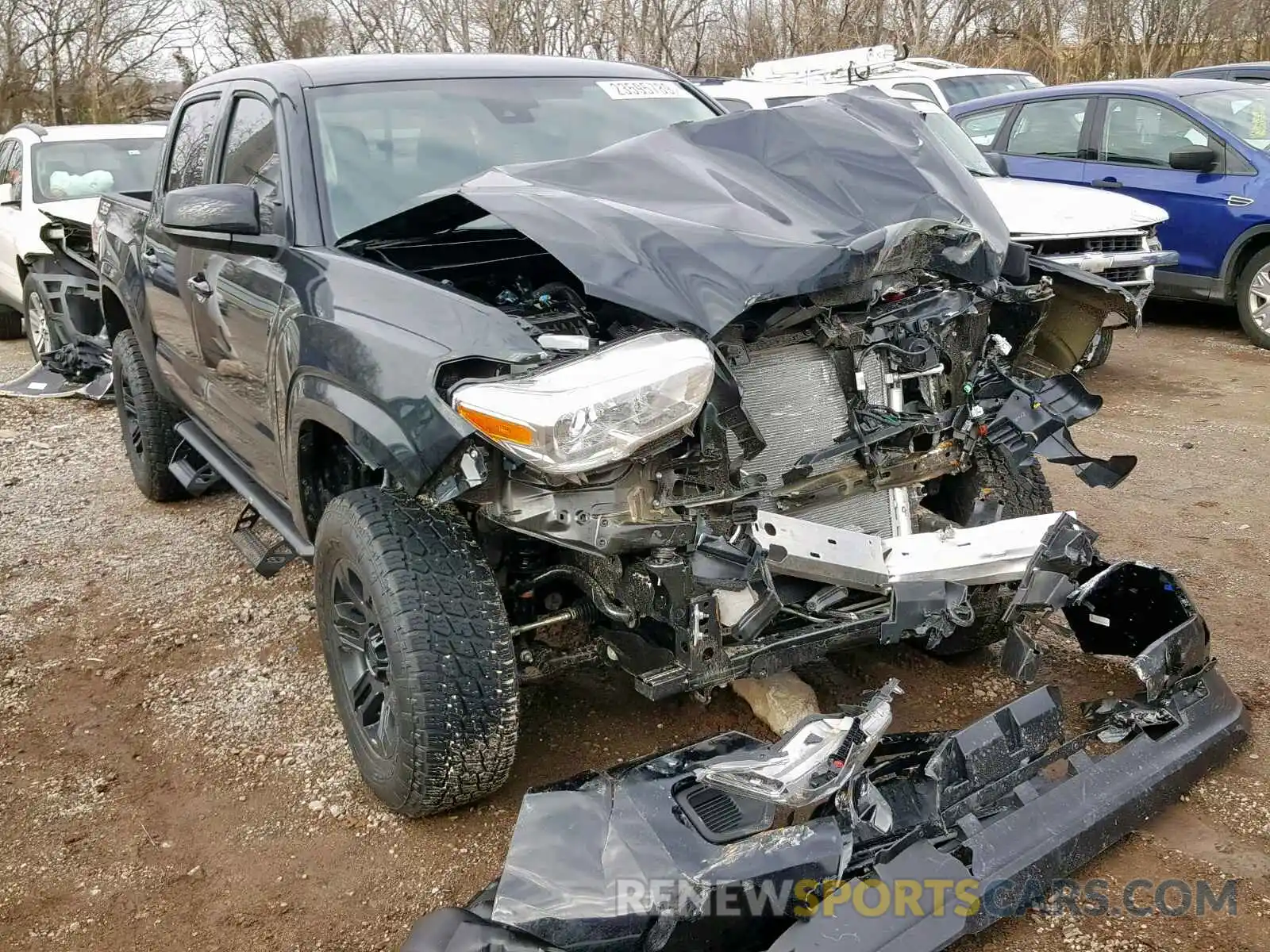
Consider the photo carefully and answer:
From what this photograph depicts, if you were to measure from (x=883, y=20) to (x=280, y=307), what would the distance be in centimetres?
2257

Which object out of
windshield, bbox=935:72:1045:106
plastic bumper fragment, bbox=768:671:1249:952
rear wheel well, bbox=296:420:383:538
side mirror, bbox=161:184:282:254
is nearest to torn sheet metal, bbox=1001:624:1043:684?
plastic bumper fragment, bbox=768:671:1249:952

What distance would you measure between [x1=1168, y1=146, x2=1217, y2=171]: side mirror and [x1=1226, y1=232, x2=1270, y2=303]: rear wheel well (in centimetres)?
62

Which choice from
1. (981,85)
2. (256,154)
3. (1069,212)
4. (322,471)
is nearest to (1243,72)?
(981,85)

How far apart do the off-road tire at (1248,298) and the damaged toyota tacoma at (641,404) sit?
5531 mm

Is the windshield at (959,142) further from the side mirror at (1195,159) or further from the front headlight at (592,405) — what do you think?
the front headlight at (592,405)

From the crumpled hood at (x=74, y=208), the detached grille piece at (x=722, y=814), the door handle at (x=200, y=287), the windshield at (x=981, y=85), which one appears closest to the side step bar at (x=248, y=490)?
the door handle at (x=200, y=287)

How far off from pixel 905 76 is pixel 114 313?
8.53 metres

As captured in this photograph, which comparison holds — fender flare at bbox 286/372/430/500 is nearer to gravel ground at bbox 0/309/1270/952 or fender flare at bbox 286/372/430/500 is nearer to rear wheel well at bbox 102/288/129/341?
gravel ground at bbox 0/309/1270/952

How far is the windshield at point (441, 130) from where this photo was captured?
131 inches

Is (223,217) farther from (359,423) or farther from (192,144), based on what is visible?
(192,144)

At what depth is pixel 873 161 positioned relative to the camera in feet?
9.83

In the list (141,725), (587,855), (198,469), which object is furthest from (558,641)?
(198,469)

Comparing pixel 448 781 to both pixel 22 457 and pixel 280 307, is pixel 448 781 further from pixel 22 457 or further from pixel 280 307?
pixel 22 457

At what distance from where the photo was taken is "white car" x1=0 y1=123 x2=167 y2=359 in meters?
8.02
